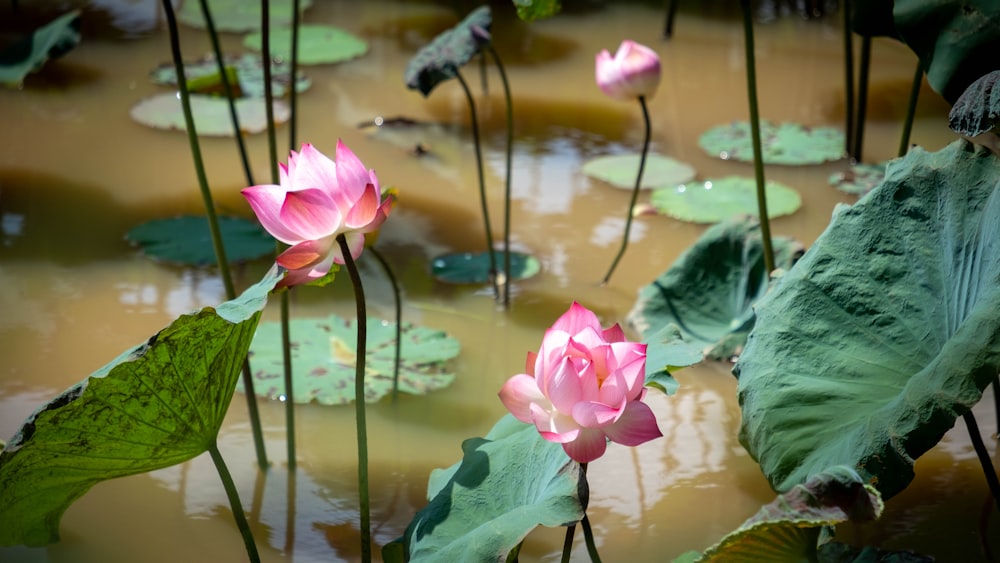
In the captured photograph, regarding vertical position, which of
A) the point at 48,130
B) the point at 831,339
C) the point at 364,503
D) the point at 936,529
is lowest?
the point at 48,130

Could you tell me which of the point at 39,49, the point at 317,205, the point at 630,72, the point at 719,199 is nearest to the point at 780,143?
the point at 719,199

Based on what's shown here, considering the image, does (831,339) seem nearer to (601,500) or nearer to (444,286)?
(601,500)

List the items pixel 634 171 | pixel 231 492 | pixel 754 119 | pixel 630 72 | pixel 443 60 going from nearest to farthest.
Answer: pixel 231 492, pixel 754 119, pixel 443 60, pixel 630 72, pixel 634 171

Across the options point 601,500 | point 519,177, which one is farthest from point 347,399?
point 519,177

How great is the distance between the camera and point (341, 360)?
68.5 inches

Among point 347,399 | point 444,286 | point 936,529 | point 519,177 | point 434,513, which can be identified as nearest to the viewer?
point 434,513

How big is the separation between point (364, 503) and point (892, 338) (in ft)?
1.85

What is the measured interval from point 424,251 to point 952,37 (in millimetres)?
1200

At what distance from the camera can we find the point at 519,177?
255 cm

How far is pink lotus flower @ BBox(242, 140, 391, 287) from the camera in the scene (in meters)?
0.90

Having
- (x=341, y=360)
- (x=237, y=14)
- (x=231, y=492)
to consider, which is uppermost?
(x=231, y=492)

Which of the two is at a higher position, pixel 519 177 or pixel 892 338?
pixel 892 338

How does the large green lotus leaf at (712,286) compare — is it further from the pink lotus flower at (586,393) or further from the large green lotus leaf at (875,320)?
the pink lotus flower at (586,393)

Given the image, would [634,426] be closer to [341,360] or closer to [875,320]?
[875,320]
